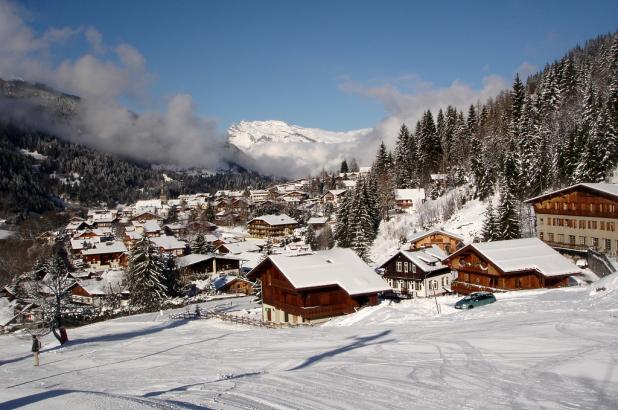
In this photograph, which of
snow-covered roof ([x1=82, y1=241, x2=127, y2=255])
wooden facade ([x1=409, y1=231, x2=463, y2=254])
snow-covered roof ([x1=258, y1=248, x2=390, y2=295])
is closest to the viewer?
snow-covered roof ([x1=258, y1=248, x2=390, y2=295])

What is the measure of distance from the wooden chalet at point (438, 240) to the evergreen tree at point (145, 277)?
A: 104ft

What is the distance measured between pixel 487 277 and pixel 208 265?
5101 cm

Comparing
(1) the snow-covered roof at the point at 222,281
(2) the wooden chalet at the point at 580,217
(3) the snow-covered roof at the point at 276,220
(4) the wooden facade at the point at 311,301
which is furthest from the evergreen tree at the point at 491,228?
(3) the snow-covered roof at the point at 276,220

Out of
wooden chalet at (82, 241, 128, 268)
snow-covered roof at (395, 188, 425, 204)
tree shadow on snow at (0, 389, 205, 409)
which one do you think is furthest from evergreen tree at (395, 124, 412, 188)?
tree shadow on snow at (0, 389, 205, 409)

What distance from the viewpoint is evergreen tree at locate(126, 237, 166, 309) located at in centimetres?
5384

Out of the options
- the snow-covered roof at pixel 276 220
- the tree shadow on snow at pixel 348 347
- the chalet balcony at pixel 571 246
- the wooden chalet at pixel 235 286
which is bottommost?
the wooden chalet at pixel 235 286

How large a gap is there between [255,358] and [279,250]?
2851 inches

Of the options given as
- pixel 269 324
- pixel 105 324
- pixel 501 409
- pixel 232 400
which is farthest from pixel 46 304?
pixel 501 409

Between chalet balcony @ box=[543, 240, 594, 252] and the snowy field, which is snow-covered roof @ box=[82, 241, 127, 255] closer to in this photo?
the snowy field

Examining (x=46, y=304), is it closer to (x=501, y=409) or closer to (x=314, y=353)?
(x=314, y=353)

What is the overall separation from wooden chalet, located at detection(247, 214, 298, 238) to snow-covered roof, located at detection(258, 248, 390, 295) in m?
78.6

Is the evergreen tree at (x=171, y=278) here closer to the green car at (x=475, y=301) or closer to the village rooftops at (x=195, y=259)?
→ the village rooftops at (x=195, y=259)

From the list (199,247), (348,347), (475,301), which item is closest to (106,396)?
(348,347)

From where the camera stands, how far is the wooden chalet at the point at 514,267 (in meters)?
39.6
